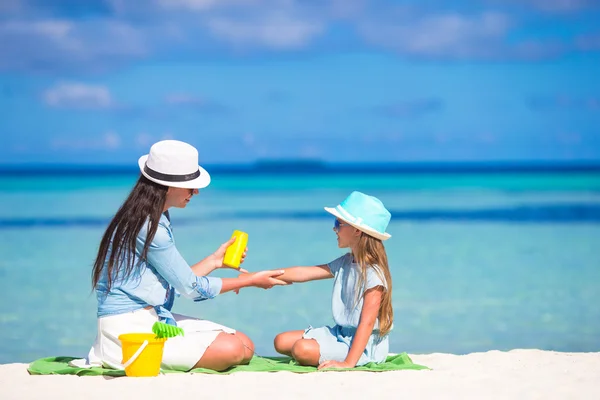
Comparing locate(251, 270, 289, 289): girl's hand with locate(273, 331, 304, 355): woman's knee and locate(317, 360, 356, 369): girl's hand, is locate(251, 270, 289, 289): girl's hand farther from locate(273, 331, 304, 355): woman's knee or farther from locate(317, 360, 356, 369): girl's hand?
locate(317, 360, 356, 369): girl's hand

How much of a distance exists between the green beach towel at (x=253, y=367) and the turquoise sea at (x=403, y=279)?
1569mm

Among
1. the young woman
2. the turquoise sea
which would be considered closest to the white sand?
the young woman

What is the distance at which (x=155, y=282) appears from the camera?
4879 mm

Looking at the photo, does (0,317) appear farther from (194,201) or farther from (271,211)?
(194,201)

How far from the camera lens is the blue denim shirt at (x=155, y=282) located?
4.76 meters

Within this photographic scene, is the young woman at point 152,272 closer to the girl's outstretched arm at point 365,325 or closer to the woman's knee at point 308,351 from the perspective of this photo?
the woman's knee at point 308,351

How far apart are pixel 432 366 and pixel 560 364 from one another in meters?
0.75

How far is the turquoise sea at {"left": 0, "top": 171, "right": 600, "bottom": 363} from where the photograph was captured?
24.6ft

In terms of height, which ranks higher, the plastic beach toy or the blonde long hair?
the blonde long hair

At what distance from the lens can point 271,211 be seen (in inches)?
863

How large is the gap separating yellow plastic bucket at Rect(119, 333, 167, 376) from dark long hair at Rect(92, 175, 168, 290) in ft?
1.13

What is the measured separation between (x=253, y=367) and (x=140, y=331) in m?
0.70

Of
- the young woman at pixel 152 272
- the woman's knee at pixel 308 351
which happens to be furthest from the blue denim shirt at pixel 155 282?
the woman's knee at pixel 308 351

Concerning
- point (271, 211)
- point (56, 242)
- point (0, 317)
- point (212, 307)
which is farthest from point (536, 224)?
point (0, 317)
